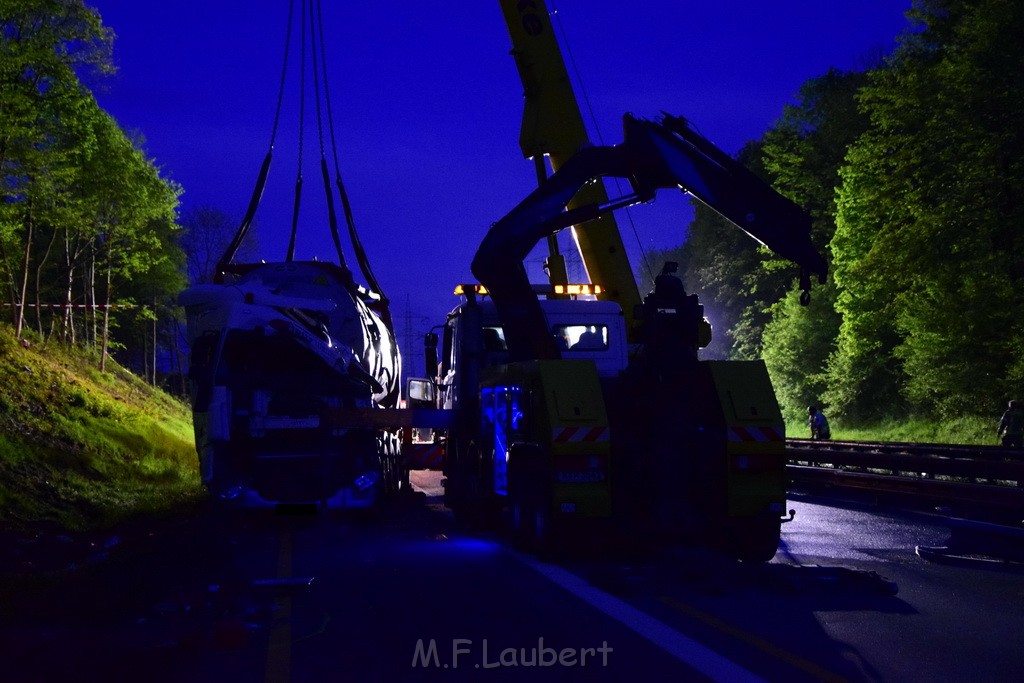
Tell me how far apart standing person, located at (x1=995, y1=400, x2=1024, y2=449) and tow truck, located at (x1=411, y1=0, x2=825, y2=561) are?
42.4 feet

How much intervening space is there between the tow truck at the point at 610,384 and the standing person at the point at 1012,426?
1293cm

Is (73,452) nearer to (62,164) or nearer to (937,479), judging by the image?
(62,164)

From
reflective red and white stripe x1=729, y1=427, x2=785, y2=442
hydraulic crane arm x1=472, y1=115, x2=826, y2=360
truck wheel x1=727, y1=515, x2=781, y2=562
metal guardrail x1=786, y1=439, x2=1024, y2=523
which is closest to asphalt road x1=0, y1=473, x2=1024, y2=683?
truck wheel x1=727, y1=515, x2=781, y2=562

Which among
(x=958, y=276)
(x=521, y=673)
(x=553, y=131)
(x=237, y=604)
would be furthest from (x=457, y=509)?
(x=958, y=276)

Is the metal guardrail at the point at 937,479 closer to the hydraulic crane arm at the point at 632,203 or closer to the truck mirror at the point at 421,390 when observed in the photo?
the hydraulic crane arm at the point at 632,203

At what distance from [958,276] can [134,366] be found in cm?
6746

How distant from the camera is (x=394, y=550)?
499 inches

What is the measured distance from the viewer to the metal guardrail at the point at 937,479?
45.5 ft

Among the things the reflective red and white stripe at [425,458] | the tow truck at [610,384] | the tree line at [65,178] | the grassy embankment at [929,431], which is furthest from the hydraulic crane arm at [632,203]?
the grassy embankment at [929,431]

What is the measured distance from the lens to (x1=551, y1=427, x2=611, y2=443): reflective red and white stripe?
36.2ft

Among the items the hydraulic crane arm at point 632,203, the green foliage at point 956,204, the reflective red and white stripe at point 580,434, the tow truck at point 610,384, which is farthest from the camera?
the green foliage at point 956,204

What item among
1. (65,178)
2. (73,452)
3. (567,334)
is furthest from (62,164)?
(567,334)

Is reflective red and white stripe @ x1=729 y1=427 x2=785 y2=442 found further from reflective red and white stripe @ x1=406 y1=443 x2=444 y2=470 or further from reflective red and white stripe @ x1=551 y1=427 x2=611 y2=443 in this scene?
reflective red and white stripe @ x1=406 y1=443 x2=444 y2=470

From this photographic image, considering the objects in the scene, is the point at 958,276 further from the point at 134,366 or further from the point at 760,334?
the point at 134,366
